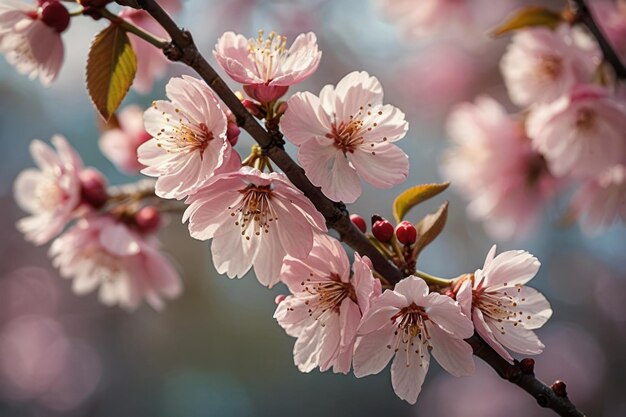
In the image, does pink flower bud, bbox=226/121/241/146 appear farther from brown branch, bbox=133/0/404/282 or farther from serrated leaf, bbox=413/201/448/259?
serrated leaf, bbox=413/201/448/259

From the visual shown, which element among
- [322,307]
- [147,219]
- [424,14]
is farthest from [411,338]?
[424,14]

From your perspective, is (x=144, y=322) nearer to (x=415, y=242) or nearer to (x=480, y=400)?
(x=480, y=400)

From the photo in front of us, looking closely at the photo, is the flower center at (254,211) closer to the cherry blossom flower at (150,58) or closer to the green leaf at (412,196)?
the green leaf at (412,196)

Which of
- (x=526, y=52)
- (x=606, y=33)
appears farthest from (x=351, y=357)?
(x=606, y=33)

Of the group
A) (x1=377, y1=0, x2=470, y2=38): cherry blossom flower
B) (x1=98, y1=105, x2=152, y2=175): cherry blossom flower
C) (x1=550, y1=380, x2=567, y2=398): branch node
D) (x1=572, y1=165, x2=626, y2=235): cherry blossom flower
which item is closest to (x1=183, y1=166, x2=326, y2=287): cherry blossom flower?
(x1=550, y1=380, x2=567, y2=398): branch node

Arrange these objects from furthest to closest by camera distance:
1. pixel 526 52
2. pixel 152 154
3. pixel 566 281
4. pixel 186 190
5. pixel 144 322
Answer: pixel 144 322
pixel 566 281
pixel 526 52
pixel 152 154
pixel 186 190

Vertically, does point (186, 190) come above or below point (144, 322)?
above

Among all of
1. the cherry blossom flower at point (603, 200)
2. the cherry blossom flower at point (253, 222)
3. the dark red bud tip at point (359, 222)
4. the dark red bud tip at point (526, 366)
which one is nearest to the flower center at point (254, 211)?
the cherry blossom flower at point (253, 222)
